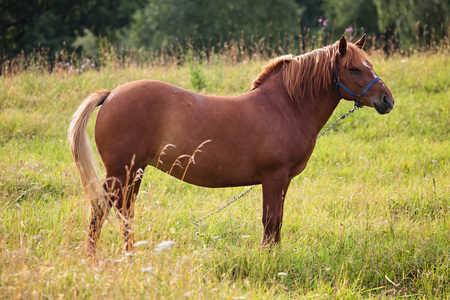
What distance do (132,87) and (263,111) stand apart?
3.84 feet

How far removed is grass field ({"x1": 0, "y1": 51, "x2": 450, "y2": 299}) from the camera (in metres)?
3.02

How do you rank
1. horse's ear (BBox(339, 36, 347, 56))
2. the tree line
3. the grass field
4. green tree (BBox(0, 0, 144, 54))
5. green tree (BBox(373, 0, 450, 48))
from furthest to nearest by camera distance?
the tree line < green tree (BBox(0, 0, 144, 54)) < green tree (BBox(373, 0, 450, 48)) < horse's ear (BBox(339, 36, 347, 56)) < the grass field

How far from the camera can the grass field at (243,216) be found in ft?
9.92

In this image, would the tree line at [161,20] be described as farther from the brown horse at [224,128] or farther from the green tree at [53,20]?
the brown horse at [224,128]

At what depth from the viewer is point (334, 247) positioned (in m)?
4.09

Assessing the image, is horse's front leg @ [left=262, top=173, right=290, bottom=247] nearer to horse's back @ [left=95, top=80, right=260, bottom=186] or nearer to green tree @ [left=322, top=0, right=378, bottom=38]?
horse's back @ [left=95, top=80, right=260, bottom=186]

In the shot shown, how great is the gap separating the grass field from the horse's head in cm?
113

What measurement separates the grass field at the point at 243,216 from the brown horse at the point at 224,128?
38 cm

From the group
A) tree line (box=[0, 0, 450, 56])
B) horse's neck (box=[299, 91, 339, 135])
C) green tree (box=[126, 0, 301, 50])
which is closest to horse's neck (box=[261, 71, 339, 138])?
horse's neck (box=[299, 91, 339, 135])

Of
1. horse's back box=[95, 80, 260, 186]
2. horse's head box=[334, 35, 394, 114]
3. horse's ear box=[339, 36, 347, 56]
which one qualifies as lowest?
horse's back box=[95, 80, 260, 186]

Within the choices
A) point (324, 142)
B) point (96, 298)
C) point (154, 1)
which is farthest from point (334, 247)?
point (154, 1)

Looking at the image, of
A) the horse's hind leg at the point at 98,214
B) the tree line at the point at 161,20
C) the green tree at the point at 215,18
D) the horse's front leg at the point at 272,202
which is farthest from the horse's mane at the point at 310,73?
the green tree at the point at 215,18

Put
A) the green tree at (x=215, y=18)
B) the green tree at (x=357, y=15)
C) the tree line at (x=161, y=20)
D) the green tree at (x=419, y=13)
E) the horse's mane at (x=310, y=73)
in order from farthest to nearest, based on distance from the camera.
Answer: the green tree at (x=357, y=15), the green tree at (x=215, y=18), the tree line at (x=161, y=20), the green tree at (x=419, y=13), the horse's mane at (x=310, y=73)

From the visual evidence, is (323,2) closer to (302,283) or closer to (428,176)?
(428,176)
